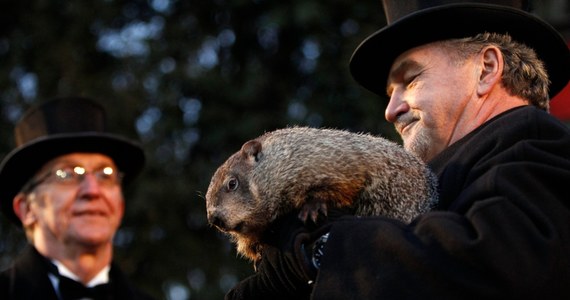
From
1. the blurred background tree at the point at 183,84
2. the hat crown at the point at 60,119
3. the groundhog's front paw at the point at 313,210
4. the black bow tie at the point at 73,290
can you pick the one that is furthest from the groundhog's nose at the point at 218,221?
the blurred background tree at the point at 183,84

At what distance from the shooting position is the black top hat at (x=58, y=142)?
516cm

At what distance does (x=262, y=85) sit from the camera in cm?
802

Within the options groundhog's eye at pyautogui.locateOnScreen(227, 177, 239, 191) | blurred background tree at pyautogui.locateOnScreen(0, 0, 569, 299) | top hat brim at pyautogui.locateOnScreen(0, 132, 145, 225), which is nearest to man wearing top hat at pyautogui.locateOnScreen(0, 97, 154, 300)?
top hat brim at pyautogui.locateOnScreen(0, 132, 145, 225)

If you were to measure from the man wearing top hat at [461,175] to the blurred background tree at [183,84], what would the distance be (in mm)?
4634

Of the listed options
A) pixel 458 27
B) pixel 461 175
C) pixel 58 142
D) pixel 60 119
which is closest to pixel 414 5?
pixel 458 27

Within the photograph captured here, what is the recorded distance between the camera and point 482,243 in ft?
6.63

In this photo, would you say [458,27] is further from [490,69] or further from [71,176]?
[71,176]

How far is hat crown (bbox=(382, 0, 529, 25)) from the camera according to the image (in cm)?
277

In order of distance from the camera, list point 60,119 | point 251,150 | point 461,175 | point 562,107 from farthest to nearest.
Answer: point 562,107, point 60,119, point 251,150, point 461,175

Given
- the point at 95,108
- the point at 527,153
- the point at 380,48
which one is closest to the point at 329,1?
the point at 95,108

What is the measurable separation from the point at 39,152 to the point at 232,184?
9.00 ft

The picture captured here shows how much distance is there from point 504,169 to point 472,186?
0.10 metres

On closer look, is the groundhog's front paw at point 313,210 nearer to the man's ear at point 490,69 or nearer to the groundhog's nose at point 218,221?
the groundhog's nose at point 218,221

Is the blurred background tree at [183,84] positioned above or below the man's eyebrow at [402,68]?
below
